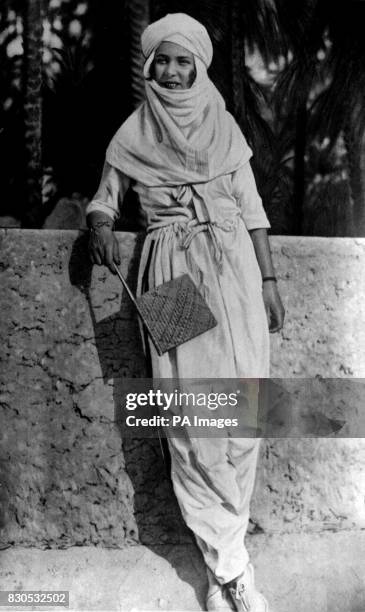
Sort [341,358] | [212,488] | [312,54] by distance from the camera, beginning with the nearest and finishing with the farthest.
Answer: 1. [212,488]
2. [341,358]
3. [312,54]

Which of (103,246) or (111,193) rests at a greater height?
(111,193)

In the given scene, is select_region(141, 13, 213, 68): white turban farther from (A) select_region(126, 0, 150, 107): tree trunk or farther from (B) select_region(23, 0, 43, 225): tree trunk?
(B) select_region(23, 0, 43, 225): tree trunk

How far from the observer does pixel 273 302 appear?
8.62ft

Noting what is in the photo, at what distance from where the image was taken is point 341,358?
108 inches

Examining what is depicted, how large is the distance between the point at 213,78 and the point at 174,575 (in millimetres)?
2055

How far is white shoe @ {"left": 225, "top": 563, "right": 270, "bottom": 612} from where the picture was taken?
2.43 m

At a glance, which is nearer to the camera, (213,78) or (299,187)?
(213,78)

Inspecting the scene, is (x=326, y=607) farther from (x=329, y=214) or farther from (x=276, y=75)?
(x=276, y=75)

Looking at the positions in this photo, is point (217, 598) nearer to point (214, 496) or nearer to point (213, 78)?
point (214, 496)

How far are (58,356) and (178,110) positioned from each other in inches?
41.5

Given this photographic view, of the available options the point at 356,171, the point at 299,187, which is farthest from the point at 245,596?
the point at 356,171

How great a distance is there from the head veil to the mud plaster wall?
11.7 inches

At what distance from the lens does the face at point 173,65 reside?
256 cm

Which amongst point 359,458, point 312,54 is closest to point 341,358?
point 359,458
